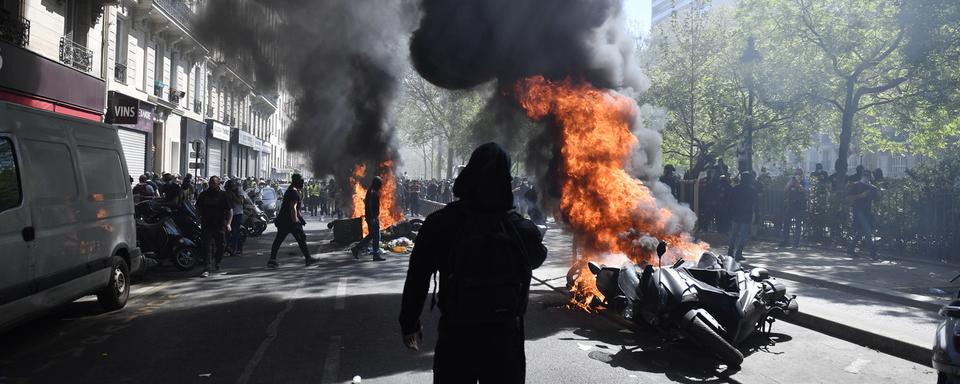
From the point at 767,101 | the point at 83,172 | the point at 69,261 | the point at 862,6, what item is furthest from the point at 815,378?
the point at 767,101

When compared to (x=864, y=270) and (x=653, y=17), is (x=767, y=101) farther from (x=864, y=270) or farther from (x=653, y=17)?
(x=653, y=17)

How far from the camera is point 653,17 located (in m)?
88.6

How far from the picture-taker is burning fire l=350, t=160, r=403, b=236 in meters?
A: 18.5

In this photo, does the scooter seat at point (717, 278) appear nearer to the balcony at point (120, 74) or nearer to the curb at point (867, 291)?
the curb at point (867, 291)

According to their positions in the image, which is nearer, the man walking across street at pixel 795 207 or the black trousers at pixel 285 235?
the black trousers at pixel 285 235

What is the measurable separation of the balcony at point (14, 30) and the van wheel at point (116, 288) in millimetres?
10001

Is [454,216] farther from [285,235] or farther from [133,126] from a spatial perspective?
[133,126]

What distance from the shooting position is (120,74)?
858 inches

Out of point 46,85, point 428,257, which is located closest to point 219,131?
point 46,85

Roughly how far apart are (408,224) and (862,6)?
12.7 metres

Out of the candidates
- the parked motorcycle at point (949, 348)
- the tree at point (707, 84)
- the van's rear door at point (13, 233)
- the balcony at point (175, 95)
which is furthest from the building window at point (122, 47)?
the parked motorcycle at point (949, 348)

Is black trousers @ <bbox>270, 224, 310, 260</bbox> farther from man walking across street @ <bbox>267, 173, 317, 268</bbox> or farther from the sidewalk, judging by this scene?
the sidewalk

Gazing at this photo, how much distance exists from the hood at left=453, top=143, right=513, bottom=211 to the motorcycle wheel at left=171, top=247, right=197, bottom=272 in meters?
9.55

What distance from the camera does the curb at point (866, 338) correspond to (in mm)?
5812
